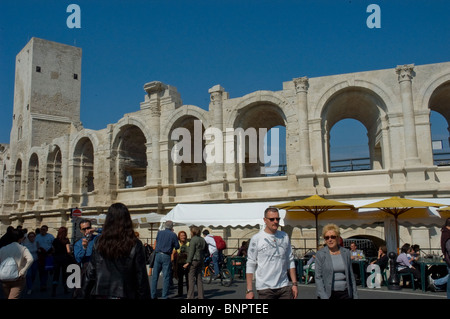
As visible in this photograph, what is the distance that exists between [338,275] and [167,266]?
16.4 ft

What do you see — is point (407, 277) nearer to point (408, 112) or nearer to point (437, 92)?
point (408, 112)

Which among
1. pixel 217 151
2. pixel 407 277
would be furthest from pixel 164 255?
pixel 217 151

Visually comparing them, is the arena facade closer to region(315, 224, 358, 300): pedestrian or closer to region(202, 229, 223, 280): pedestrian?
region(202, 229, 223, 280): pedestrian

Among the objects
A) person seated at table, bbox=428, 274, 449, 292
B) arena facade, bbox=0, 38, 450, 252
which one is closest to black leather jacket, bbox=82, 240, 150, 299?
person seated at table, bbox=428, 274, 449, 292

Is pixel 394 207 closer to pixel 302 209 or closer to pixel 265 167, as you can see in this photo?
pixel 302 209

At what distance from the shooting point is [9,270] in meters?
6.36

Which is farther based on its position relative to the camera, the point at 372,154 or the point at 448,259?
the point at 372,154

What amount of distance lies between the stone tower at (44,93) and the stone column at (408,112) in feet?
77.7

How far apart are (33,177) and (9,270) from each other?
27639mm

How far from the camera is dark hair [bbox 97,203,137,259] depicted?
377cm

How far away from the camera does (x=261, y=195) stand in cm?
1875

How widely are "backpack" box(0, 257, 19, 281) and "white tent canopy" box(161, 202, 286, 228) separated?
749cm

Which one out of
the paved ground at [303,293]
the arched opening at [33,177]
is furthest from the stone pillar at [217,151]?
the arched opening at [33,177]
